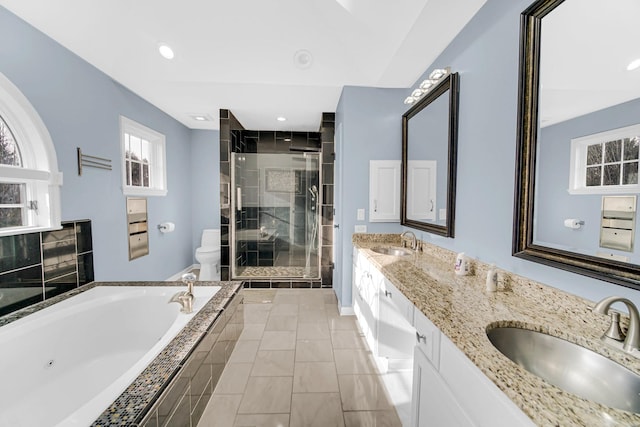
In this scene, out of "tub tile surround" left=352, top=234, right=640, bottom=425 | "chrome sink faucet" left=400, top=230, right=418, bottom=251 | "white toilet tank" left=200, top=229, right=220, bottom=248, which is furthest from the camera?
"white toilet tank" left=200, top=229, right=220, bottom=248

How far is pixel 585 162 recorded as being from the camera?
98 cm

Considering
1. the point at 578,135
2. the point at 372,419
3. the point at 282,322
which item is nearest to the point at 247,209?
the point at 282,322

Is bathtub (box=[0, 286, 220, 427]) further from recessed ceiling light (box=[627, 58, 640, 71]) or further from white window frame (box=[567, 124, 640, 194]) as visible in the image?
recessed ceiling light (box=[627, 58, 640, 71])

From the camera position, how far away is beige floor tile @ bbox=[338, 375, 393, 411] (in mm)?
1598

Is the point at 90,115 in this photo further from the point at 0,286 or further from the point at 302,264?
the point at 302,264

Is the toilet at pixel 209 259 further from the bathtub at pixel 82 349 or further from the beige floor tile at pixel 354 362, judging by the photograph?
the beige floor tile at pixel 354 362

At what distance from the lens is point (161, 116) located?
11.2 ft

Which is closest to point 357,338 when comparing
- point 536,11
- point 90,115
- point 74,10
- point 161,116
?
point 536,11

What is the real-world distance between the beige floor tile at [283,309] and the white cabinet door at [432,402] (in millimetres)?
1857

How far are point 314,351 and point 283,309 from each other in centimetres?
86

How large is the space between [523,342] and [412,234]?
148 cm

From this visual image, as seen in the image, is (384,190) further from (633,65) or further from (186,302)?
(186,302)

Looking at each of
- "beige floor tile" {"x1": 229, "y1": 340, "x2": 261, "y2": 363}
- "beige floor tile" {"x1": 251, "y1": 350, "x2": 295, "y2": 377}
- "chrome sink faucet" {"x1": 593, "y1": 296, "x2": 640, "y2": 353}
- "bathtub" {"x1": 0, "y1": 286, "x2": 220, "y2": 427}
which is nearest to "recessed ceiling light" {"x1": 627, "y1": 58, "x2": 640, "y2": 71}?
"chrome sink faucet" {"x1": 593, "y1": 296, "x2": 640, "y2": 353}

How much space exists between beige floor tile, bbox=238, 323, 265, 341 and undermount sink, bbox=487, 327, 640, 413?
200 cm
